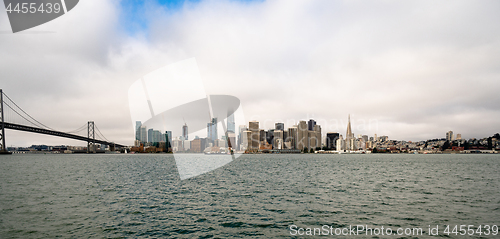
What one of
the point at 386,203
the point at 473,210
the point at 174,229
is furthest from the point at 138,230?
the point at 473,210

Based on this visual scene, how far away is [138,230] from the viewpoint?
50.4ft

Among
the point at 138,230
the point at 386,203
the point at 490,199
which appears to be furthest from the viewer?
the point at 490,199

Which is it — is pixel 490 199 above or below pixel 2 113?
below

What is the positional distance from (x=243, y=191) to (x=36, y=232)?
1834 cm

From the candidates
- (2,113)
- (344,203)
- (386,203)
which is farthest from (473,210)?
(2,113)

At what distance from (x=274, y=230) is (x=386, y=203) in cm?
1264

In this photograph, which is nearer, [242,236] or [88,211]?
[242,236]

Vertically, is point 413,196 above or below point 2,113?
below

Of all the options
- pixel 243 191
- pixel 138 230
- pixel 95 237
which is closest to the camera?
pixel 95 237

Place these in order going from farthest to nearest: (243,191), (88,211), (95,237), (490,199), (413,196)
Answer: (243,191) → (413,196) → (490,199) → (88,211) → (95,237)

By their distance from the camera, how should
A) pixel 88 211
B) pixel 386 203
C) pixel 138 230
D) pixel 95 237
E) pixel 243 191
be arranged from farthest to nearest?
1. pixel 243 191
2. pixel 386 203
3. pixel 88 211
4. pixel 138 230
5. pixel 95 237

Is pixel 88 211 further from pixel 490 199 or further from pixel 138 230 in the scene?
pixel 490 199

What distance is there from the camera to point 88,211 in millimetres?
19875

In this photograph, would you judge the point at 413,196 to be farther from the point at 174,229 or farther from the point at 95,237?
the point at 95,237
